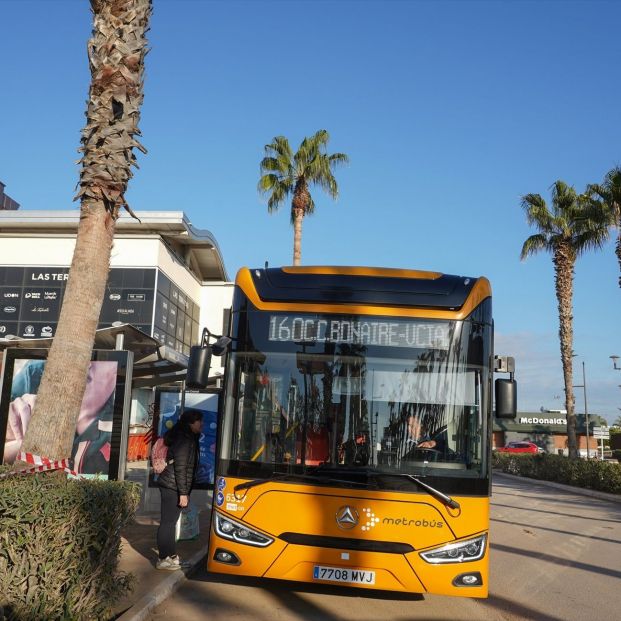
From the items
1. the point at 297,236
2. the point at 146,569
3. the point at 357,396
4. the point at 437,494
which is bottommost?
the point at 146,569

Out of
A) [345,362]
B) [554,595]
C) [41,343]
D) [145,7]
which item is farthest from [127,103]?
[554,595]

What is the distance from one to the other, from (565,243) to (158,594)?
25102mm

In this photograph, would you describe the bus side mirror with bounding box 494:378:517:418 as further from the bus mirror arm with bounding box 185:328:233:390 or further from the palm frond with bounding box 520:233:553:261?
the palm frond with bounding box 520:233:553:261

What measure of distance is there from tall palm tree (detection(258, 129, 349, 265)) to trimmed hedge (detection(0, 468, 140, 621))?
22.4 m

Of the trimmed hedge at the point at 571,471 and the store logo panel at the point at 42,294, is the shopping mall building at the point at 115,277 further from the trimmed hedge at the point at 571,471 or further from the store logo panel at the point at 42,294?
the trimmed hedge at the point at 571,471

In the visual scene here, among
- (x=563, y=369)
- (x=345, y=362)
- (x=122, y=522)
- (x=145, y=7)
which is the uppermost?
(x=145, y=7)

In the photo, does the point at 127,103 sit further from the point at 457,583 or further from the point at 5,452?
the point at 5,452

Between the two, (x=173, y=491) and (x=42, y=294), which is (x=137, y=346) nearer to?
(x=173, y=491)

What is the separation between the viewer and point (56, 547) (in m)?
4.99

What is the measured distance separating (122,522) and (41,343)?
21.9 feet

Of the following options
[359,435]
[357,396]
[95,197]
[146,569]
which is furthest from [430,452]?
[95,197]

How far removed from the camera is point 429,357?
6.69 m

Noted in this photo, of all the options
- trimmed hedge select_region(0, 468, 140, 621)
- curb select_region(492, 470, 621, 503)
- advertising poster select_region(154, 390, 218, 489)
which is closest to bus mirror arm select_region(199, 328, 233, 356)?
trimmed hedge select_region(0, 468, 140, 621)

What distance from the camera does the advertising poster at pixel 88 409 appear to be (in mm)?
10969
